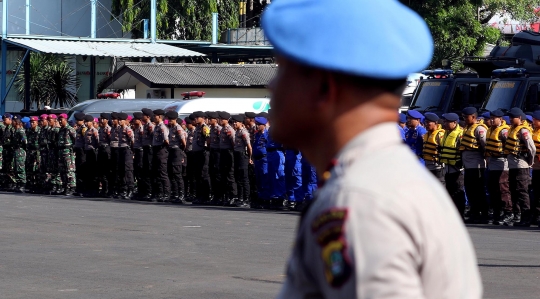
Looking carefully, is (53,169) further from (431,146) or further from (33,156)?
(431,146)

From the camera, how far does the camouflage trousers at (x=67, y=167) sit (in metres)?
23.6

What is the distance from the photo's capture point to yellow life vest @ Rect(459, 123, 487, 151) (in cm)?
1617

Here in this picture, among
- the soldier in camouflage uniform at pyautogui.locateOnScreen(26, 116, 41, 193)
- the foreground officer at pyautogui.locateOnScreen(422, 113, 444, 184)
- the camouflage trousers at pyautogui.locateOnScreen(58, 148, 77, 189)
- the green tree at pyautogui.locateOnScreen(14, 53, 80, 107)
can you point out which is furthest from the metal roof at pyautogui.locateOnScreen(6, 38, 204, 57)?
the foreground officer at pyautogui.locateOnScreen(422, 113, 444, 184)

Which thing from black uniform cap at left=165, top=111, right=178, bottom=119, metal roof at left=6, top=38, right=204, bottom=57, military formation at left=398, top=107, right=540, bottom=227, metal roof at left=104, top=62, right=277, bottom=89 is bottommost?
military formation at left=398, top=107, right=540, bottom=227

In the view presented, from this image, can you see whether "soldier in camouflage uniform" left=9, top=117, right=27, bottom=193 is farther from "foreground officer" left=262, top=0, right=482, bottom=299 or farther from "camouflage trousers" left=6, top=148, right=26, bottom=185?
"foreground officer" left=262, top=0, right=482, bottom=299

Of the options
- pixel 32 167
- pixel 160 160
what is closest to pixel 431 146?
pixel 160 160

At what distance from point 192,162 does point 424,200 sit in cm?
2000

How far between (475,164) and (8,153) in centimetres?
1368

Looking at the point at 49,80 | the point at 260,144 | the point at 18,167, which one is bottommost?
the point at 18,167

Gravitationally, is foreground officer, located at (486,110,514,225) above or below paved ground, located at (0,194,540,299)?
above

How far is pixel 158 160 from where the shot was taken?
21.7 meters

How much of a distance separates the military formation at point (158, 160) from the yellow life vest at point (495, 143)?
3.64 metres

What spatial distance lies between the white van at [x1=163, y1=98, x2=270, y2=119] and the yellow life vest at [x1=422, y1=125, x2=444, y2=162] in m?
6.84

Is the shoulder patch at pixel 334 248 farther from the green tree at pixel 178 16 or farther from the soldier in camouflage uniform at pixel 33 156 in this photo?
the green tree at pixel 178 16
